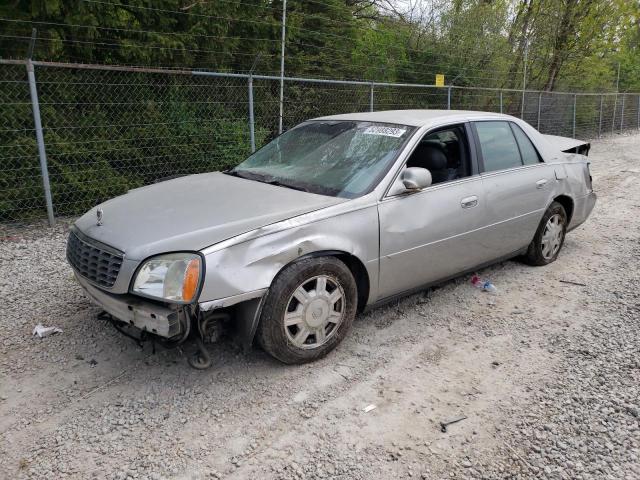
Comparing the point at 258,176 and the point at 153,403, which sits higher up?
the point at 258,176

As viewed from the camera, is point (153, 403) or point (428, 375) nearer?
point (153, 403)

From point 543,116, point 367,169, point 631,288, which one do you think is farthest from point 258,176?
point 543,116

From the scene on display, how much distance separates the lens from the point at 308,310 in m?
3.30

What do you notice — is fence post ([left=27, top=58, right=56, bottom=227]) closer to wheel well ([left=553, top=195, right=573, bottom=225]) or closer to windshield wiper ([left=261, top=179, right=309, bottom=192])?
windshield wiper ([left=261, top=179, right=309, bottom=192])

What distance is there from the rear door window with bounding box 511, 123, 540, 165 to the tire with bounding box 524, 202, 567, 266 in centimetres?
53

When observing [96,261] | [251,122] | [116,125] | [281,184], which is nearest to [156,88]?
[116,125]

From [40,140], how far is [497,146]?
5.18 meters

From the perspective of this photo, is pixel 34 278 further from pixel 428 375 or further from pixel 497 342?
pixel 497 342

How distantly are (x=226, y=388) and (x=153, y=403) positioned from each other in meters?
0.43

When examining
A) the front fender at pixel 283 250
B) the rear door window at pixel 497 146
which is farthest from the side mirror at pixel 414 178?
the rear door window at pixel 497 146

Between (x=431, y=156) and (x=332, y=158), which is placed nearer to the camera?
(x=332, y=158)

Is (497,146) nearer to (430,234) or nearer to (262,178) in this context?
(430,234)

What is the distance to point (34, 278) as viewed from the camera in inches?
194

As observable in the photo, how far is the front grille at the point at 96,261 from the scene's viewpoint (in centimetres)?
302
